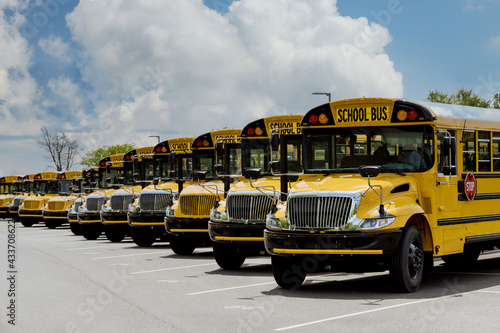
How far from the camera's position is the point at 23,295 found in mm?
10797

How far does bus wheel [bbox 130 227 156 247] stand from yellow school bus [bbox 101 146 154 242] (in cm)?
106

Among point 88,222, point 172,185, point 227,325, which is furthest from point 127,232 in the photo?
point 227,325

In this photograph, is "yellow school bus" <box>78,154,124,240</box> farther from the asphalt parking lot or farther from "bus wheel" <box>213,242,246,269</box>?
"bus wheel" <box>213,242,246,269</box>

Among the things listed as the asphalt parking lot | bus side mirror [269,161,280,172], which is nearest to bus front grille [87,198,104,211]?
the asphalt parking lot

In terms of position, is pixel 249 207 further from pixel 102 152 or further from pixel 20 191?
pixel 102 152

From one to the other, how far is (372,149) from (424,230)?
1.32 metres

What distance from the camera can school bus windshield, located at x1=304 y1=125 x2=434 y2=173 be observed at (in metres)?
10.7

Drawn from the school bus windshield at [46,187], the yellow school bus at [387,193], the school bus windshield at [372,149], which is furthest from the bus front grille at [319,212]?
the school bus windshield at [46,187]

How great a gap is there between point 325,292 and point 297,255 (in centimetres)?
86

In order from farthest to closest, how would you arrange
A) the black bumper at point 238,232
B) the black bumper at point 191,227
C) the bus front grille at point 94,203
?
the bus front grille at point 94,203
the black bumper at point 191,227
the black bumper at point 238,232

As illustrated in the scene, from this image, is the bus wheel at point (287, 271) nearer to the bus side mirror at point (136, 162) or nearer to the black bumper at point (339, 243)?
the black bumper at point (339, 243)

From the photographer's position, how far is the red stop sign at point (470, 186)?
37.7 feet

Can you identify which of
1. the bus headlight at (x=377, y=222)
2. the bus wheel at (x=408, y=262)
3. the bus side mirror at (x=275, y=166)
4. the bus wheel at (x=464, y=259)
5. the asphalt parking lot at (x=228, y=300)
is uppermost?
the bus side mirror at (x=275, y=166)

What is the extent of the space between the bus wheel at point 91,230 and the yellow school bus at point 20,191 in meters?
13.8
